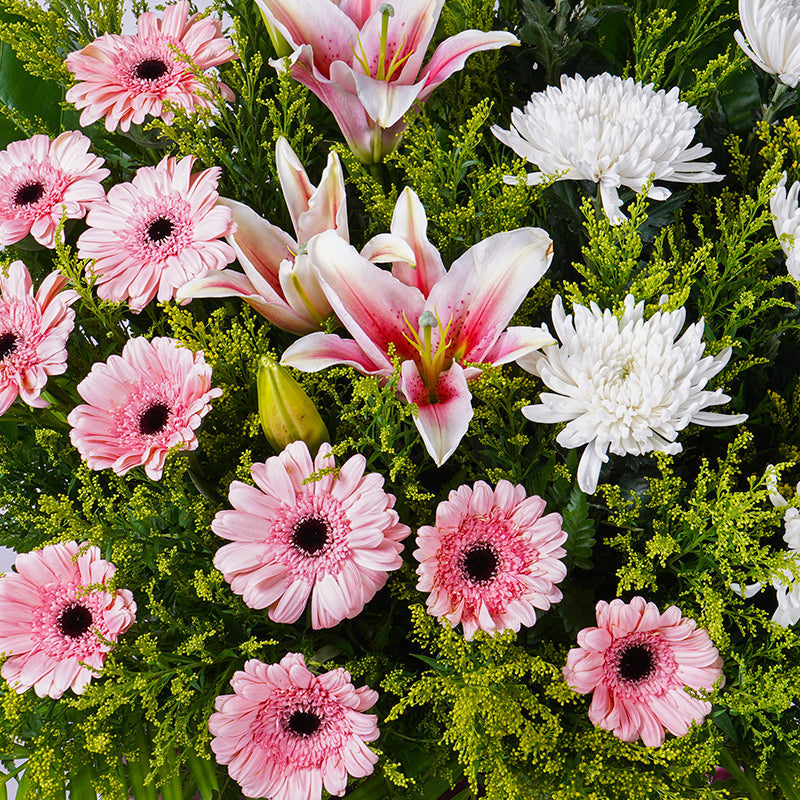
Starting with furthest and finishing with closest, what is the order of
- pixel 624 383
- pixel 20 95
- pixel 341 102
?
1. pixel 20 95
2. pixel 341 102
3. pixel 624 383

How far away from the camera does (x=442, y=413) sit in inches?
17.1

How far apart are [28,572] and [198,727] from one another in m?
0.13

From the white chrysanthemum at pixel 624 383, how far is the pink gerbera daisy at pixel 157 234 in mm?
183

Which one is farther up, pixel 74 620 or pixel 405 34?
pixel 405 34

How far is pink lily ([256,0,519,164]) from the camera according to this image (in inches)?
19.8

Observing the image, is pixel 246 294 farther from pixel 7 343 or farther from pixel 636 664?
pixel 636 664

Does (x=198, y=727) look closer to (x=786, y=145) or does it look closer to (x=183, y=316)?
(x=183, y=316)

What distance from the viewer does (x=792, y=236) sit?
472mm

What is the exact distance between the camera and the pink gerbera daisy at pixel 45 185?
0.52 meters

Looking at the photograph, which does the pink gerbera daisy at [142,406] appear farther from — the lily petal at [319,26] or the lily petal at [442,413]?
the lily petal at [319,26]

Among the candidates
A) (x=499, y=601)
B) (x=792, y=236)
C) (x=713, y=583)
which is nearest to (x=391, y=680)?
(x=499, y=601)

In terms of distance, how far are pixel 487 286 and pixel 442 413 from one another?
77mm

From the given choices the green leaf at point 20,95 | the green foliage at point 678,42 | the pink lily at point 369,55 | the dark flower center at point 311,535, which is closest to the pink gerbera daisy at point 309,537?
the dark flower center at point 311,535

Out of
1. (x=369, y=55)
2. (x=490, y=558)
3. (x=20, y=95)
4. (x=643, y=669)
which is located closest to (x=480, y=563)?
(x=490, y=558)
